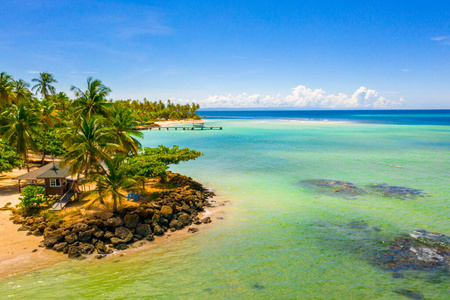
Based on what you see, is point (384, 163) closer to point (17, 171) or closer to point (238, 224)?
point (238, 224)

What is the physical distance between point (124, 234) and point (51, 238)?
477 centimetres

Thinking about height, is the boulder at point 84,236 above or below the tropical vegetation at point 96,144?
below

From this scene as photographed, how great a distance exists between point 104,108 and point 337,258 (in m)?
28.4

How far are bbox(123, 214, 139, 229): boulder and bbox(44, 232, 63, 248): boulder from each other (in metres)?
4.35

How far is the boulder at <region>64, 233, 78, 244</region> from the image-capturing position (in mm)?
19578

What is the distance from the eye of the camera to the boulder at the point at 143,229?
21484 millimetres

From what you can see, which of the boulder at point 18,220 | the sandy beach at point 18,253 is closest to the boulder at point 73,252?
the sandy beach at point 18,253

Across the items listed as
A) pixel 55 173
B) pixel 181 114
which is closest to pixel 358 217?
pixel 55 173

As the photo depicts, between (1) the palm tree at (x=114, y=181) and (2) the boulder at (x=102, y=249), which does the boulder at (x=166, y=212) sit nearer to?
(1) the palm tree at (x=114, y=181)

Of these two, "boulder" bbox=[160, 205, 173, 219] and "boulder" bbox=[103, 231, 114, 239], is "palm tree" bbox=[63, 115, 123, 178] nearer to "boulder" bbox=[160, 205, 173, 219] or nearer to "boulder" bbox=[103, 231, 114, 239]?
"boulder" bbox=[103, 231, 114, 239]

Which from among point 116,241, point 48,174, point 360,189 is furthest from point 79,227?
point 360,189

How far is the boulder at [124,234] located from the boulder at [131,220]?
63 centimetres

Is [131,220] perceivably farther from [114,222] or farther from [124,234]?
[124,234]

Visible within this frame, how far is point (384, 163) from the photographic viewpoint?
164 ft
